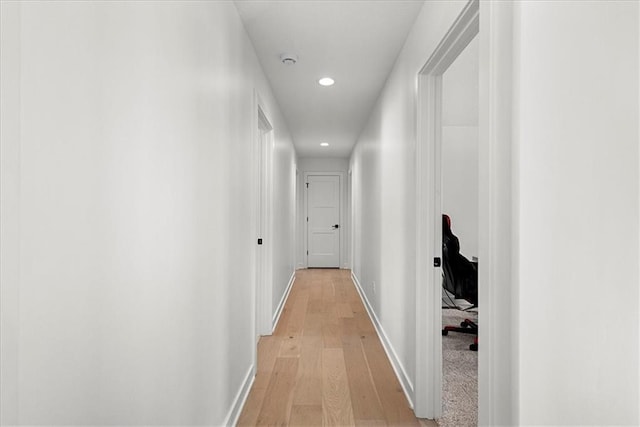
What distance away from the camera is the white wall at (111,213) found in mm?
687

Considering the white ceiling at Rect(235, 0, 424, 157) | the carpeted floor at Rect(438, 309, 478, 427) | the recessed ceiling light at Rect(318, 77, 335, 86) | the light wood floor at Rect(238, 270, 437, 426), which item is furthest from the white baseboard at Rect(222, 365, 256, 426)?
the recessed ceiling light at Rect(318, 77, 335, 86)

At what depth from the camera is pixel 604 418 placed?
88cm

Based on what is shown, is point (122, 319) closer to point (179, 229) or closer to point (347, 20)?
point (179, 229)

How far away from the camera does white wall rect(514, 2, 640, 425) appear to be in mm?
807

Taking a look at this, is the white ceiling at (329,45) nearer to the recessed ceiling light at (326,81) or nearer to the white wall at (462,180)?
the recessed ceiling light at (326,81)

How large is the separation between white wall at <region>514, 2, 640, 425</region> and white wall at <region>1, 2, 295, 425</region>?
1.18 meters

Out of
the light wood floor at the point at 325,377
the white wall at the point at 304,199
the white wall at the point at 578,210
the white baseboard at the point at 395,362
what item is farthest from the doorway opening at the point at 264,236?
the white wall at the point at 304,199

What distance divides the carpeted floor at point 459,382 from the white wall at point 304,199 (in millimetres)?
4546

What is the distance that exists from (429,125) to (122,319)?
1.86 meters

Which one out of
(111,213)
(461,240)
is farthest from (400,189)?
(461,240)

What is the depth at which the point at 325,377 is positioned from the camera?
275cm

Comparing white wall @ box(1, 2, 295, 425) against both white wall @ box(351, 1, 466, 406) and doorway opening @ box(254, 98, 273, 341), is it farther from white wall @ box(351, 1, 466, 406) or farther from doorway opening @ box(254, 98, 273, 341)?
doorway opening @ box(254, 98, 273, 341)

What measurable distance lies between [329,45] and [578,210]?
227 centimetres

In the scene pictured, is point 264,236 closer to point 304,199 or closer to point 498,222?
point 498,222
